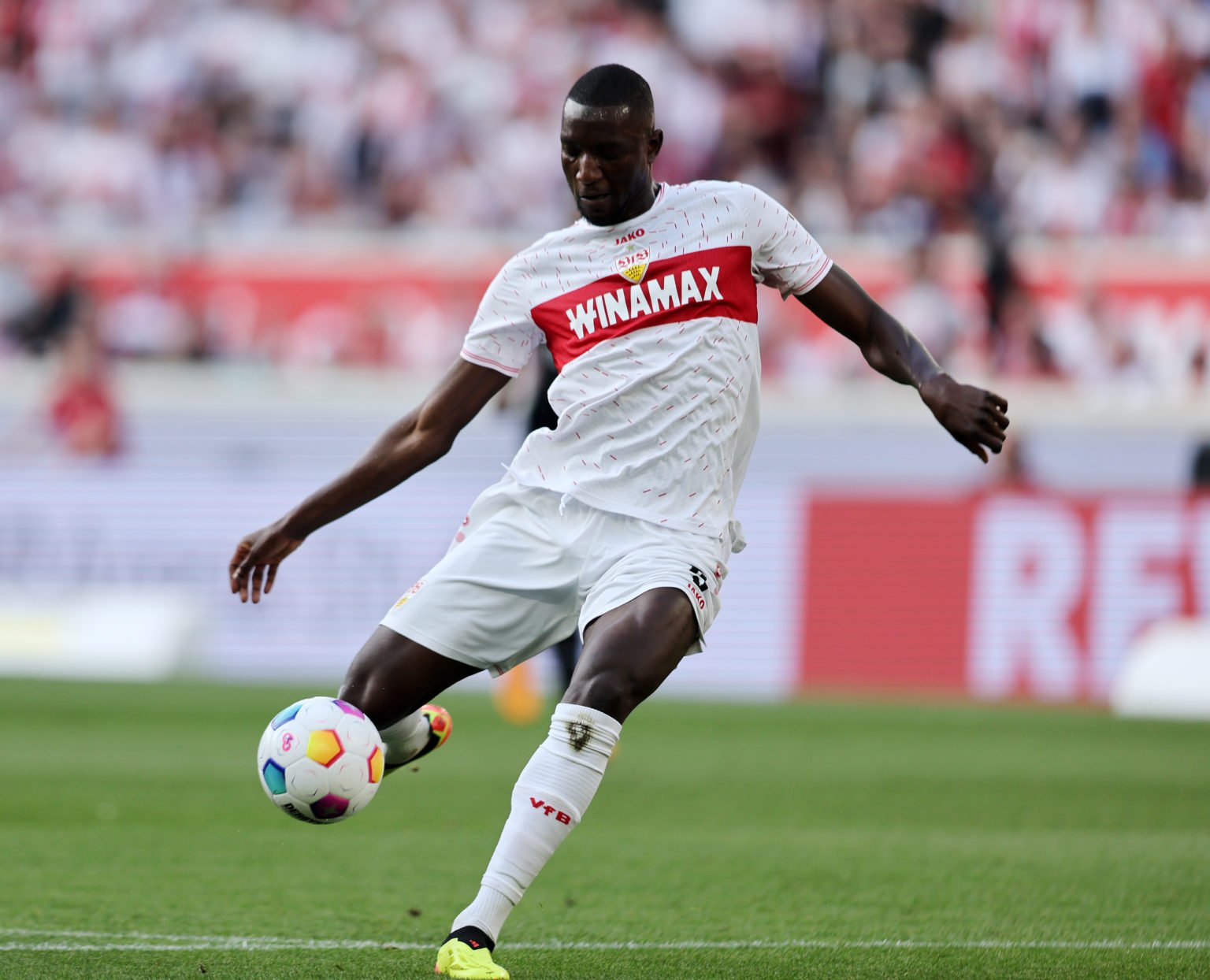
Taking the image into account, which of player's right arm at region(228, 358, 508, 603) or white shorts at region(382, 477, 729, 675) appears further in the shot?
player's right arm at region(228, 358, 508, 603)

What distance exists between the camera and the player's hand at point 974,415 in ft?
16.8

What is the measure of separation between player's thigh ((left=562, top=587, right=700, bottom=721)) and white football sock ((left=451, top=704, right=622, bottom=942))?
0.06 meters

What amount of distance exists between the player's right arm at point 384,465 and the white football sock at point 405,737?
55cm

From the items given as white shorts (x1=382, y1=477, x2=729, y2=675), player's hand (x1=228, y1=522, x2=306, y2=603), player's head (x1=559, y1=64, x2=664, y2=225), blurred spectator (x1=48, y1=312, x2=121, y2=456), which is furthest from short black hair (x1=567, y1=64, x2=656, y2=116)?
blurred spectator (x1=48, y1=312, x2=121, y2=456)

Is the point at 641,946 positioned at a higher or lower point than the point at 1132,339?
lower

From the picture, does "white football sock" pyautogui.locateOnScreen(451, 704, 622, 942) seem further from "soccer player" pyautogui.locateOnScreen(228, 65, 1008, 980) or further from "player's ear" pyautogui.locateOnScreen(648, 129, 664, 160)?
"player's ear" pyautogui.locateOnScreen(648, 129, 664, 160)

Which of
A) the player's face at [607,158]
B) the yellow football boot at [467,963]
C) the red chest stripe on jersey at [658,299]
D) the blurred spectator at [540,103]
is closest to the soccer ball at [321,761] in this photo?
the yellow football boot at [467,963]

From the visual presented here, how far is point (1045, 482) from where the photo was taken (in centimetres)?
1550

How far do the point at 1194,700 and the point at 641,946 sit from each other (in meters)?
8.77

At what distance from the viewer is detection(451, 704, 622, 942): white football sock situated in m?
4.97

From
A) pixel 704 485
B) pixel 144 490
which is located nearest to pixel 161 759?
pixel 144 490

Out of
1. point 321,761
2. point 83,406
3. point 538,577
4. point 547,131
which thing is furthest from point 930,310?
point 321,761

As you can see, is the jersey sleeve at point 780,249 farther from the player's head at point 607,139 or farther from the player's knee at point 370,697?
the player's knee at point 370,697

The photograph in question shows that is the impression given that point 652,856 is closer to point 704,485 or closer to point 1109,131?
point 704,485
